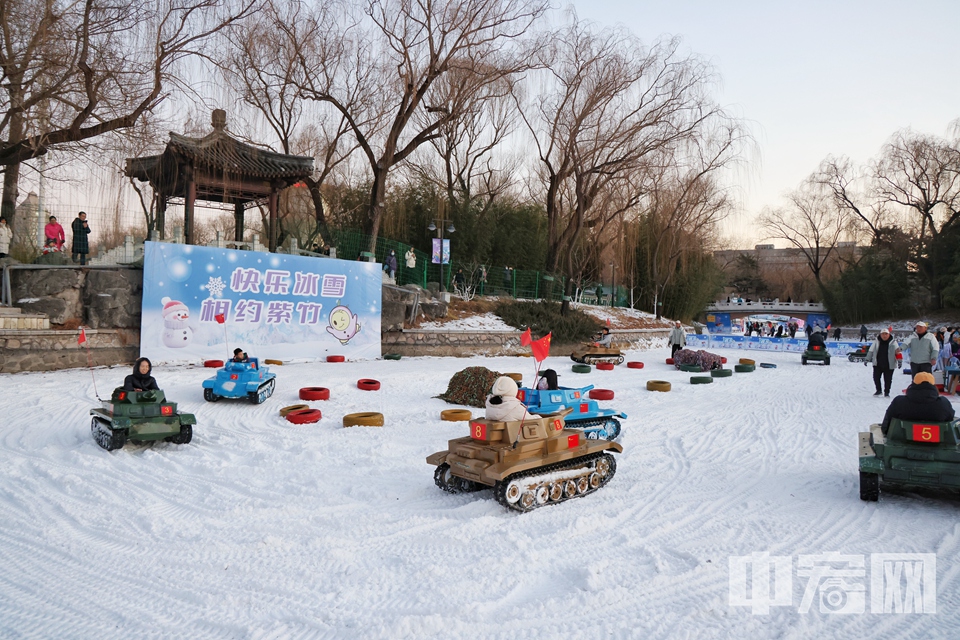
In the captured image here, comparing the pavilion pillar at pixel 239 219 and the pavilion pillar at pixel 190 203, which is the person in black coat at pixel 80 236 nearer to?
the pavilion pillar at pixel 190 203

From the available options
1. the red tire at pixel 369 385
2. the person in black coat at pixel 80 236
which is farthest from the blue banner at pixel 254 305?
the red tire at pixel 369 385

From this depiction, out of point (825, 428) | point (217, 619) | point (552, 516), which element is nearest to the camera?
point (217, 619)

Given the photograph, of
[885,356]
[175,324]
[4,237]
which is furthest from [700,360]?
[4,237]

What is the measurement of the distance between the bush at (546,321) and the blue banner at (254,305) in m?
5.69

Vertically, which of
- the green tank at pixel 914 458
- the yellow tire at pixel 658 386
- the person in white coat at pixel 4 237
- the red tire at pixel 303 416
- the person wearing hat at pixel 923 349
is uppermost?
the person in white coat at pixel 4 237

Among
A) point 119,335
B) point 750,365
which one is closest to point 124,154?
point 119,335

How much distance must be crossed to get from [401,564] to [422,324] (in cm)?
1555

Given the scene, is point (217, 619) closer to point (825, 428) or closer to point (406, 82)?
point (825, 428)

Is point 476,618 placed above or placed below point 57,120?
below

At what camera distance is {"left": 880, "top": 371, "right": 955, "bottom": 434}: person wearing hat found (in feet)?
18.0

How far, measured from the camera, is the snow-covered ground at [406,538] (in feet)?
11.3

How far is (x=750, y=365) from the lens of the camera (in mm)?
17344

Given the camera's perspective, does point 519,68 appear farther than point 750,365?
Yes

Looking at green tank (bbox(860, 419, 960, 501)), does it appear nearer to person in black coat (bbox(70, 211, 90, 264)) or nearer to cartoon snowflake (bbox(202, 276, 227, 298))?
cartoon snowflake (bbox(202, 276, 227, 298))
